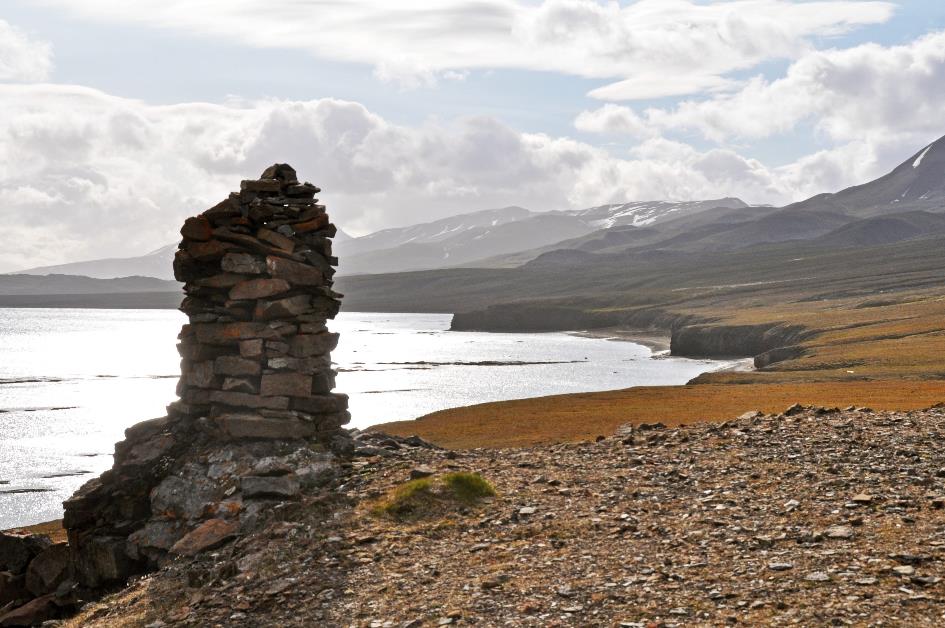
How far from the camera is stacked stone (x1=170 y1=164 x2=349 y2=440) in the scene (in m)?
25.0

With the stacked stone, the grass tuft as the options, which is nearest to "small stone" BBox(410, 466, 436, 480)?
the grass tuft

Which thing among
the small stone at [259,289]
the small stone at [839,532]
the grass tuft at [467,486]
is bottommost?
the small stone at [839,532]

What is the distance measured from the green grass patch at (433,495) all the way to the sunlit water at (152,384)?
33396 mm

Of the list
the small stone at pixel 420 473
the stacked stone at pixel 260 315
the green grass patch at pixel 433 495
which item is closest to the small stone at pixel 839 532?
the green grass patch at pixel 433 495

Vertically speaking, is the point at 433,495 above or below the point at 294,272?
below

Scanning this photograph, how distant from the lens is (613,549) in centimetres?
A: 1730

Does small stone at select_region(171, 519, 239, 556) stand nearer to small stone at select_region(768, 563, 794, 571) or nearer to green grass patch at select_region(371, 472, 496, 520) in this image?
green grass patch at select_region(371, 472, 496, 520)

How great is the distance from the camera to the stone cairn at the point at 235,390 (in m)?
23.2

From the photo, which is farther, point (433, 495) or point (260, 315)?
point (260, 315)

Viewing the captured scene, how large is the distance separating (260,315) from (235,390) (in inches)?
85.0

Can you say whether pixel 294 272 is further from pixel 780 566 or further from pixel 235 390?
pixel 780 566

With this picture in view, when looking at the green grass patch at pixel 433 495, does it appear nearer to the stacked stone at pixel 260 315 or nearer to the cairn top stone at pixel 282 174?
the stacked stone at pixel 260 315

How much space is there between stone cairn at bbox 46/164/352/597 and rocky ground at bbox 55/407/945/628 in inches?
Answer: 88.1

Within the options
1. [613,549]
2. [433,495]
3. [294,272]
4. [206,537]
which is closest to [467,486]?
[433,495]
